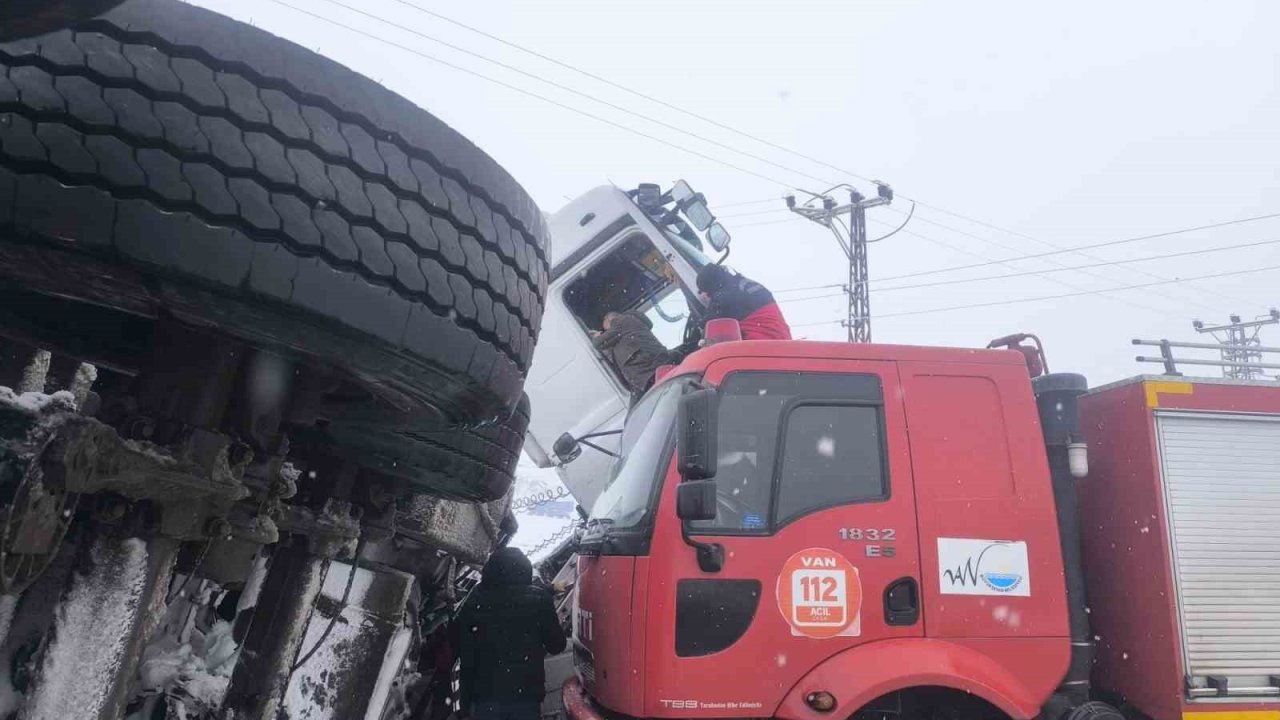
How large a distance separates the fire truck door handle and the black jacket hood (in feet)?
6.13

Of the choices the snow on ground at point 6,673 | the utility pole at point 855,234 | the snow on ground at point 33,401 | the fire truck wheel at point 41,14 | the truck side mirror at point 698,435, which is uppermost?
the utility pole at point 855,234

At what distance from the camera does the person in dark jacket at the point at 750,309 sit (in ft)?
17.0

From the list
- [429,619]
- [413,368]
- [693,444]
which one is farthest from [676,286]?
[413,368]

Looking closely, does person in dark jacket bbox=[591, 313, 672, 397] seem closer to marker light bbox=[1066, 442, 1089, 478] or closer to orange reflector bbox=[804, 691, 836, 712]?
marker light bbox=[1066, 442, 1089, 478]

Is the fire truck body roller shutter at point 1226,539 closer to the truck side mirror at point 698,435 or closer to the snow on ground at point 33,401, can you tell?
the truck side mirror at point 698,435

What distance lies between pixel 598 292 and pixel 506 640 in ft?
11.8

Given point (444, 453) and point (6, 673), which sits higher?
point (444, 453)

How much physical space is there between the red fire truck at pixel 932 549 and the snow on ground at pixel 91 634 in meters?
1.81

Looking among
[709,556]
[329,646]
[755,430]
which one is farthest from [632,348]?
[329,646]

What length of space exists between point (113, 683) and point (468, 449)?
1.19 m

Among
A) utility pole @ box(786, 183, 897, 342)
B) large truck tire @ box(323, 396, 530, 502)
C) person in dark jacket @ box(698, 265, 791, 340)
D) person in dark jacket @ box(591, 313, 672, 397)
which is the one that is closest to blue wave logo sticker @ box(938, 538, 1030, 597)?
large truck tire @ box(323, 396, 530, 502)

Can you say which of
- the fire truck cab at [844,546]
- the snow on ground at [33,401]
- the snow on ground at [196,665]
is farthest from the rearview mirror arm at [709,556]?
the snow on ground at [33,401]

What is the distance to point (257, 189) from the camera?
4.49 ft

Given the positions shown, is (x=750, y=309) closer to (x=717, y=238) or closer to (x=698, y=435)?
(x=717, y=238)
